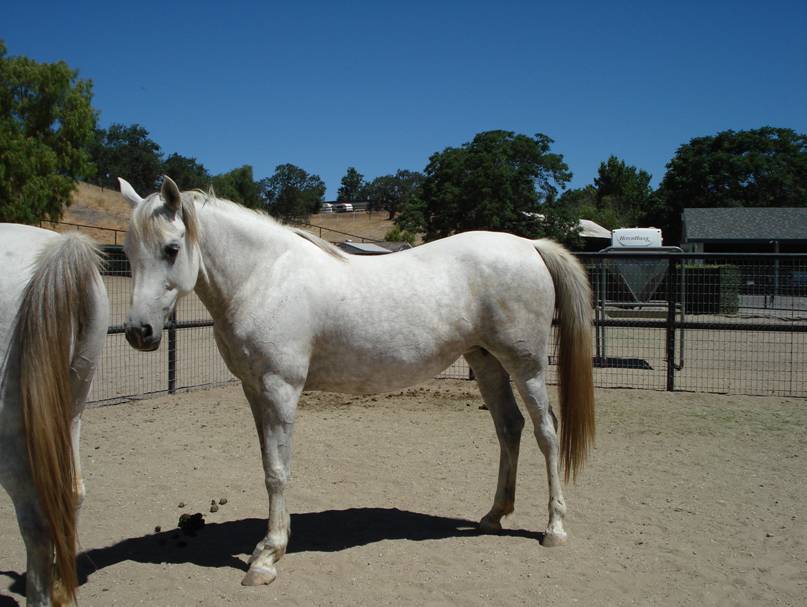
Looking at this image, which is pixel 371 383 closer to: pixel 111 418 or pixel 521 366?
pixel 521 366

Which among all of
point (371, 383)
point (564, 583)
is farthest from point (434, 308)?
point (564, 583)

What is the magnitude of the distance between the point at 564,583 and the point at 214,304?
2.19 metres

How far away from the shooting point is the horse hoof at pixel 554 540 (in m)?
3.31

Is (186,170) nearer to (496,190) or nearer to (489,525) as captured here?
(496,190)

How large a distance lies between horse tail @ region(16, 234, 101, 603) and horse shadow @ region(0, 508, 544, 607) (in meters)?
1.07

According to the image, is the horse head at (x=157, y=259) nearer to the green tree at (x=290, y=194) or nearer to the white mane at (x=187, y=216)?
the white mane at (x=187, y=216)

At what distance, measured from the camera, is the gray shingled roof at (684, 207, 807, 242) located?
3244 centimetres

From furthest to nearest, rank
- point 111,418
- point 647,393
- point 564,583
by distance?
point 647,393
point 111,418
point 564,583

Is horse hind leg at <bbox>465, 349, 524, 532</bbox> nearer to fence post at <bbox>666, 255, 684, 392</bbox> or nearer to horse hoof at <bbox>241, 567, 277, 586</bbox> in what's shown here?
horse hoof at <bbox>241, 567, 277, 586</bbox>

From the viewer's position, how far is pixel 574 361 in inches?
140

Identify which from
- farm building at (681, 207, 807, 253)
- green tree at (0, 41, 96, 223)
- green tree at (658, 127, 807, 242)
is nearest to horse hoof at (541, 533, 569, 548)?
green tree at (0, 41, 96, 223)

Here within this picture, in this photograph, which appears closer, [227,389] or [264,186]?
[227,389]

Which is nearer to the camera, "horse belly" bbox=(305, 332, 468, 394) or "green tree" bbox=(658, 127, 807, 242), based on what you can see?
"horse belly" bbox=(305, 332, 468, 394)

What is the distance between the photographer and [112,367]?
791 centimetres
